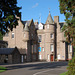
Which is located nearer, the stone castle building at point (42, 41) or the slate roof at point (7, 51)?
the slate roof at point (7, 51)

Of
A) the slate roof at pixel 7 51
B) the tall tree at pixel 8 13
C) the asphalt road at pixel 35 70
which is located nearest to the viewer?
the asphalt road at pixel 35 70

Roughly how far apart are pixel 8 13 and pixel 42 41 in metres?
35.5

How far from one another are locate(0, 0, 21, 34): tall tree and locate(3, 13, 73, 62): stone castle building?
29110 millimetres

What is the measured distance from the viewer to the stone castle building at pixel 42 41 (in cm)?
5628

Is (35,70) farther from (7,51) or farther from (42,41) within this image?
(42,41)

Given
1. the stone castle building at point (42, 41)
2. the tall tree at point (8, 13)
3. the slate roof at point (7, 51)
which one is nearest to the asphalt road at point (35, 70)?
the tall tree at point (8, 13)

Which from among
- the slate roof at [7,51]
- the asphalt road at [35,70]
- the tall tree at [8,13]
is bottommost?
the asphalt road at [35,70]

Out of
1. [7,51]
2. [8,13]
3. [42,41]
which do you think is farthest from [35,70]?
[42,41]

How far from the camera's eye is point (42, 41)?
59.9 m

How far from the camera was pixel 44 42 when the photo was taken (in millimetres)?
59531

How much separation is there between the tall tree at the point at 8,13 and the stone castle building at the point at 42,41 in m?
29.1

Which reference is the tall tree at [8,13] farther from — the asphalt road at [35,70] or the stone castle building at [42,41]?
the stone castle building at [42,41]

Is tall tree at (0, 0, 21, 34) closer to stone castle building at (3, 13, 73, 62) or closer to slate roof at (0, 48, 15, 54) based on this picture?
slate roof at (0, 48, 15, 54)

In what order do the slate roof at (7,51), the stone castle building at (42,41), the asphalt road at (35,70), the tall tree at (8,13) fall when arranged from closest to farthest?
1. the asphalt road at (35,70)
2. the tall tree at (8,13)
3. the slate roof at (7,51)
4. the stone castle building at (42,41)
